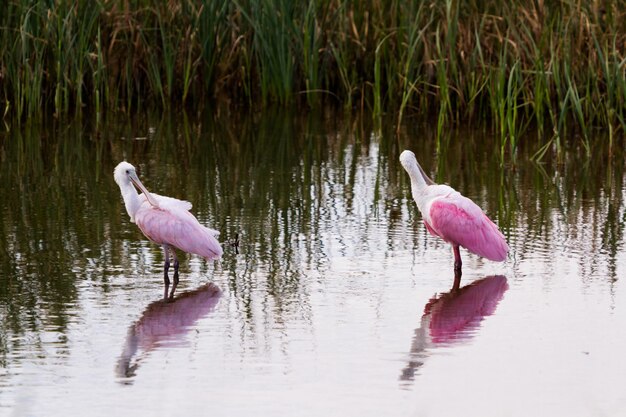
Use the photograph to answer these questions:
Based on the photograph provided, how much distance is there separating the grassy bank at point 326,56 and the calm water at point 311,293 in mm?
742

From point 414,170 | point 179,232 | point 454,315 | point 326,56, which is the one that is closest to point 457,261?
point 414,170

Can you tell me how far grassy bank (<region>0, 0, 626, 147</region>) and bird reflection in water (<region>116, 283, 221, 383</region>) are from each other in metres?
4.58

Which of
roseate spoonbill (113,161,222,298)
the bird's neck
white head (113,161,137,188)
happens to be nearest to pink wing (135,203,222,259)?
roseate spoonbill (113,161,222,298)

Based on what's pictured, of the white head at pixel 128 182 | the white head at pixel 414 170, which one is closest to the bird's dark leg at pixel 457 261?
the white head at pixel 414 170

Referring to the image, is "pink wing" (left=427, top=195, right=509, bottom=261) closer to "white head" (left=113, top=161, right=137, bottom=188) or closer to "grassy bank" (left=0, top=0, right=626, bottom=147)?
"white head" (left=113, top=161, right=137, bottom=188)

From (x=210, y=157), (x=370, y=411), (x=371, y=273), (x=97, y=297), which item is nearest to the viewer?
(x=370, y=411)

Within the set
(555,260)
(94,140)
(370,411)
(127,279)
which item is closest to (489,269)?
(555,260)

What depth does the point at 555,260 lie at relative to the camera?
25.5 ft

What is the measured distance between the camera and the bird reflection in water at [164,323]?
5902 millimetres

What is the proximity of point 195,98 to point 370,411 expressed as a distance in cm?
906

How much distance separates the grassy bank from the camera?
11.7m

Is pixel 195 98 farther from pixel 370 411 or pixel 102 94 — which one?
pixel 370 411

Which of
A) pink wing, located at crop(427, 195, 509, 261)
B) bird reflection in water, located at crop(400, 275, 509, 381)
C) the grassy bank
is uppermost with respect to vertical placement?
the grassy bank

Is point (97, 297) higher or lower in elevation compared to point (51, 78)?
lower
